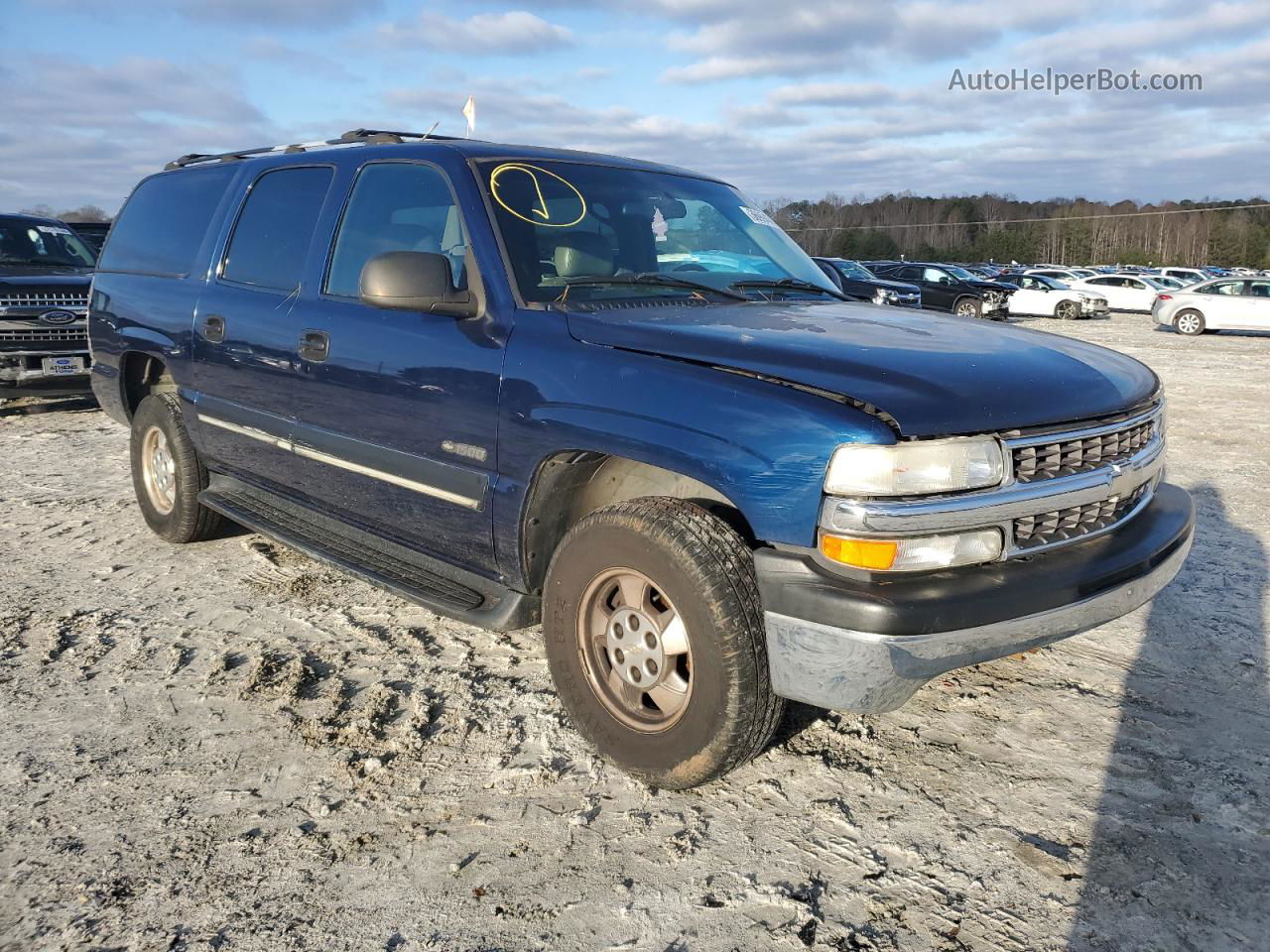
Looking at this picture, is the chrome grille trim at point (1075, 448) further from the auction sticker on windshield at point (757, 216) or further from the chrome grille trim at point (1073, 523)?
the auction sticker on windshield at point (757, 216)

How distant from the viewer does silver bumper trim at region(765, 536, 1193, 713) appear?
2.40 metres

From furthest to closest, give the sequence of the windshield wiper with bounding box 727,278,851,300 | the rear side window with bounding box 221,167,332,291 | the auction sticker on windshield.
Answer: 1. the auction sticker on windshield
2. the rear side window with bounding box 221,167,332,291
3. the windshield wiper with bounding box 727,278,851,300

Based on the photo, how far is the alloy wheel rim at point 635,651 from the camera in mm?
2818

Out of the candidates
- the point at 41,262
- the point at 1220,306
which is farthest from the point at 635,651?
the point at 1220,306

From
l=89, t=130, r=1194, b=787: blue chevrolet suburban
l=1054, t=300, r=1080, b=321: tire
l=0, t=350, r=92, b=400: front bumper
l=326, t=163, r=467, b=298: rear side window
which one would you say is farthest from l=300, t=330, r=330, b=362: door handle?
l=1054, t=300, r=1080, b=321: tire

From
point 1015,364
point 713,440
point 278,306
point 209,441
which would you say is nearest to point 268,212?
point 278,306

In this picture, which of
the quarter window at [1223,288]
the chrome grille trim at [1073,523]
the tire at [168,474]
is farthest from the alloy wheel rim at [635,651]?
the quarter window at [1223,288]

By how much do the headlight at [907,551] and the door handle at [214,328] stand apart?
3148mm

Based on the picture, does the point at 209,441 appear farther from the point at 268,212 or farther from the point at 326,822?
the point at 326,822

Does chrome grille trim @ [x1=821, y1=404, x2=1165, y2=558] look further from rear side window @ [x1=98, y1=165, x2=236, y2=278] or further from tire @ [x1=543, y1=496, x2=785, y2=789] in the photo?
rear side window @ [x1=98, y1=165, x2=236, y2=278]

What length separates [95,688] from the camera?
3.54 m

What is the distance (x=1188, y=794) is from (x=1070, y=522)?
93 cm

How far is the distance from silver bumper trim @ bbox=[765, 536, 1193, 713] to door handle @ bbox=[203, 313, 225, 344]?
307cm

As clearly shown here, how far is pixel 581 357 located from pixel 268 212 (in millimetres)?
2198
